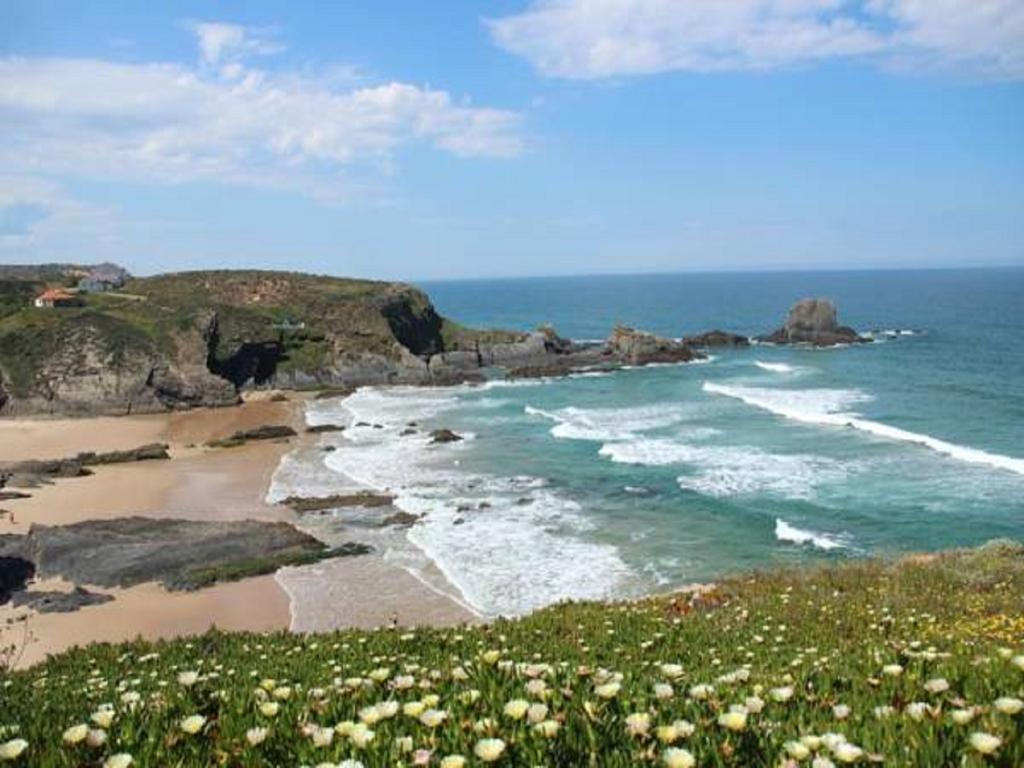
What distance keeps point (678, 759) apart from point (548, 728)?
24.0 inches

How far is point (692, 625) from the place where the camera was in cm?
1142

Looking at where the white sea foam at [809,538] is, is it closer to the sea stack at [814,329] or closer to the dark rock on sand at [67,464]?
the dark rock on sand at [67,464]

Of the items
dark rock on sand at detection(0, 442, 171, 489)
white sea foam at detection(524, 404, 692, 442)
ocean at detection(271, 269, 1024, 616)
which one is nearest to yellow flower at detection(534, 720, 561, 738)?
ocean at detection(271, 269, 1024, 616)

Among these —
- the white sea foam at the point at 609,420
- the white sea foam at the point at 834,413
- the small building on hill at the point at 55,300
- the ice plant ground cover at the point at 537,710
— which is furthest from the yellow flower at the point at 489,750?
the small building on hill at the point at 55,300

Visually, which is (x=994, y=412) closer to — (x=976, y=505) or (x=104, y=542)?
(x=976, y=505)

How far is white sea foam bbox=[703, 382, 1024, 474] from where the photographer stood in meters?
42.3

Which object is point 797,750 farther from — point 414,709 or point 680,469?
point 680,469

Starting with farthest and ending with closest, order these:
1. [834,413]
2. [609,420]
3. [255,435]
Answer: [609,420] → [834,413] → [255,435]

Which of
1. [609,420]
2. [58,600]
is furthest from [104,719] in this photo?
Answer: [609,420]

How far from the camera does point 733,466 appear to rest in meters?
42.4

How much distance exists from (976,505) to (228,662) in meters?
31.3

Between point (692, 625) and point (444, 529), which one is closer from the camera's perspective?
point (692, 625)

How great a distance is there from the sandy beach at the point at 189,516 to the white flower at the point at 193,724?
5.36 meters

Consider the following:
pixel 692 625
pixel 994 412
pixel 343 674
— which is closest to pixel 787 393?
pixel 994 412
